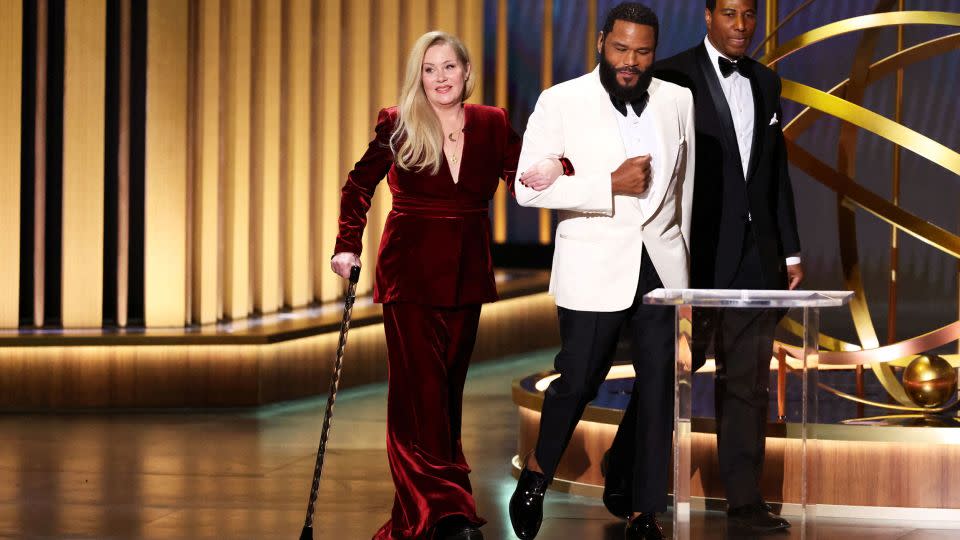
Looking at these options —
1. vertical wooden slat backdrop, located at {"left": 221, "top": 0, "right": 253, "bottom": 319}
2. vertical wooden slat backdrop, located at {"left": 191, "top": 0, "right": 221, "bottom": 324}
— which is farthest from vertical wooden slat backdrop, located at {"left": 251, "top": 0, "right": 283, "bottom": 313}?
vertical wooden slat backdrop, located at {"left": 191, "top": 0, "right": 221, "bottom": 324}

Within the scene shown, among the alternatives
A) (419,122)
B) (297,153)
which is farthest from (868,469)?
(297,153)

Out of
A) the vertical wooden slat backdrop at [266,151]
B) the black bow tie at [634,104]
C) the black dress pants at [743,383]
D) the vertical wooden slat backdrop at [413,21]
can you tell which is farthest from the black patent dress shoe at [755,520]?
the vertical wooden slat backdrop at [413,21]

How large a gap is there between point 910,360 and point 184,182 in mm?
3330

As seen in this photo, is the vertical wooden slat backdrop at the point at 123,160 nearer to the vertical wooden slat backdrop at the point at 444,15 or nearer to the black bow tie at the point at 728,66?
the vertical wooden slat backdrop at the point at 444,15

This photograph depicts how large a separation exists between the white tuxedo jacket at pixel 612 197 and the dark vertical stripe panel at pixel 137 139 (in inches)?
134

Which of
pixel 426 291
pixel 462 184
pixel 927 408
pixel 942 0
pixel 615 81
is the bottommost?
pixel 927 408

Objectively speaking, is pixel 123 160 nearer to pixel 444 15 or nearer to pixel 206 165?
pixel 206 165

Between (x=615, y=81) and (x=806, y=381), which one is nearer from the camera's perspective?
(x=806, y=381)

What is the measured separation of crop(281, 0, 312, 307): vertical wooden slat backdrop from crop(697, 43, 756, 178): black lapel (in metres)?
3.80

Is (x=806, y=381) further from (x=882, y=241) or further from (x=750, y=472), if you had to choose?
(x=882, y=241)

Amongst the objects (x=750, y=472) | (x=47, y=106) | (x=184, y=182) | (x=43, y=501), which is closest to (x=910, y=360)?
(x=750, y=472)

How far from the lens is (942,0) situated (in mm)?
12266

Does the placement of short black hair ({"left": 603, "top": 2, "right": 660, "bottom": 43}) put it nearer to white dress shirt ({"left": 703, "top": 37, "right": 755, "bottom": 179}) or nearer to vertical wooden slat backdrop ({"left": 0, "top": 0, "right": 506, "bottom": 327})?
white dress shirt ({"left": 703, "top": 37, "right": 755, "bottom": 179})

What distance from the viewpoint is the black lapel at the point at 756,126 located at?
13.9 ft
